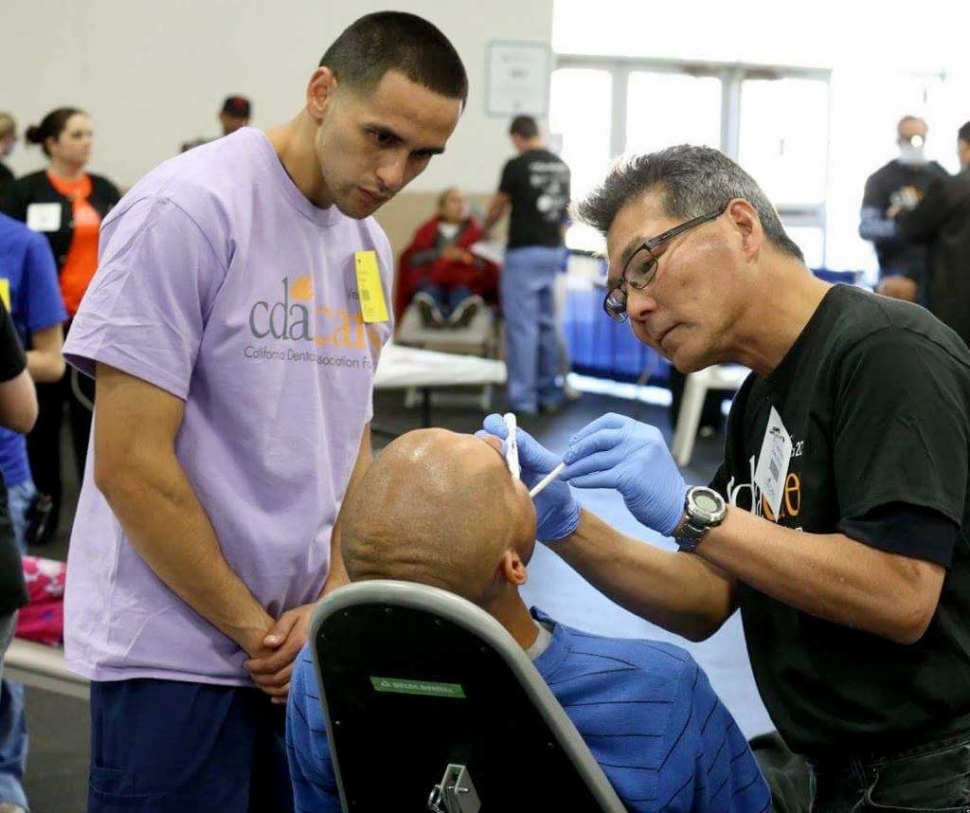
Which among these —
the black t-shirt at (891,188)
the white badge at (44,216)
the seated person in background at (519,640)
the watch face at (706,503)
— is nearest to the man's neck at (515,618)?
the seated person in background at (519,640)

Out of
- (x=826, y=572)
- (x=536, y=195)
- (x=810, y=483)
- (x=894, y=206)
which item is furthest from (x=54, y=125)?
(x=826, y=572)

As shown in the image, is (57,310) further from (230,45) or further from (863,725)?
(230,45)

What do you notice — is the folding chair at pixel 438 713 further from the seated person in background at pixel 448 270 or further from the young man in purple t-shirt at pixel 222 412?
the seated person in background at pixel 448 270

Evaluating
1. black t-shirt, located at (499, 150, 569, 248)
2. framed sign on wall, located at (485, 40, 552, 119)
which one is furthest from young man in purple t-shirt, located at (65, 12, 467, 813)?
framed sign on wall, located at (485, 40, 552, 119)

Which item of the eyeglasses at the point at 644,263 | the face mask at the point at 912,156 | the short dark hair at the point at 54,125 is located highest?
the face mask at the point at 912,156

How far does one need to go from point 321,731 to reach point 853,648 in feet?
2.10

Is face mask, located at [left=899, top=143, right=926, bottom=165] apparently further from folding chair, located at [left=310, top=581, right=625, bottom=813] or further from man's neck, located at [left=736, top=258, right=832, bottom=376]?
folding chair, located at [left=310, top=581, right=625, bottom=813]

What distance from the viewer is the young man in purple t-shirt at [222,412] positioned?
170 cm

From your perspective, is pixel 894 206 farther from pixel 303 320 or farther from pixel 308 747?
pixel 308 747

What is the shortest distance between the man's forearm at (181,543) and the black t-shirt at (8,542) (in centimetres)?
62

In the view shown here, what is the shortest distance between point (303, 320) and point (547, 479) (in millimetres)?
435

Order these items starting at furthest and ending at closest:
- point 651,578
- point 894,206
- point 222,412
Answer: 1. point 894,206
2. point 651,578
3. point 222,412

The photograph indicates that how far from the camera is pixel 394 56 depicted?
1.83 meters

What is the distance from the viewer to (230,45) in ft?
31.8
